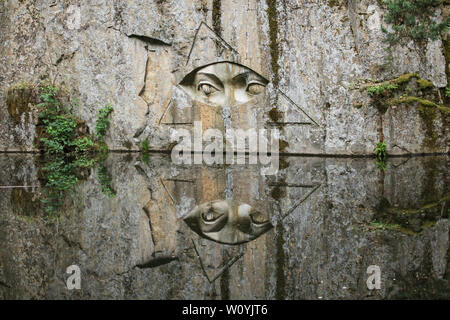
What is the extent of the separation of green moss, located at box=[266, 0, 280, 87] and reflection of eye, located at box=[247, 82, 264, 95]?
1.54 feet

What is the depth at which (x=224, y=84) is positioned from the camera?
13.0 m

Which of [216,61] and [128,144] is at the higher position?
[216,61]

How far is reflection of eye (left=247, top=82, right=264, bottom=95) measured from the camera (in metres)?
12.6

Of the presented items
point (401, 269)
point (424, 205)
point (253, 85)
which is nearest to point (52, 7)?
point (253, 85)

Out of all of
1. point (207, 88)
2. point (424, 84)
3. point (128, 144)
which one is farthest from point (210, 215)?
point (128, 144)

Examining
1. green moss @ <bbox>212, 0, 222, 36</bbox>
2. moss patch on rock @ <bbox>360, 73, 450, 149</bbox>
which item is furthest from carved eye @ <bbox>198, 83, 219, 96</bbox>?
moss patch on rock @ <bbox>360, 73, 450, 149</bbox>

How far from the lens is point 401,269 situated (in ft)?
13.5

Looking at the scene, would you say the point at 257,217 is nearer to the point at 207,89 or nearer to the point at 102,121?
the point at 207,89

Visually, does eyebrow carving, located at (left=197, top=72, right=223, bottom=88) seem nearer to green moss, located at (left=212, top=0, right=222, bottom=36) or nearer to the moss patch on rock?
green moss, located at (left=212, top=0, right=222, bottom=36)

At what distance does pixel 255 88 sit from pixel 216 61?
124 centimetres

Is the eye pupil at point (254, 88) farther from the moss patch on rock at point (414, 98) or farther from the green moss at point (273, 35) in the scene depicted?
the moss patch on rock at point (414, 98)

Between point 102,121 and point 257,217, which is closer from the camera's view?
point 257,217
